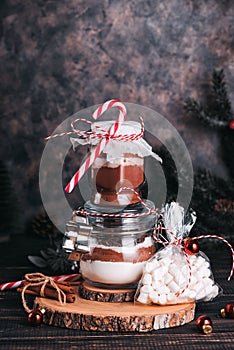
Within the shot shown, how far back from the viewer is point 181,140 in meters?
1.92

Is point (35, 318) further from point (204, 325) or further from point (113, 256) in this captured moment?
point (204, 325)

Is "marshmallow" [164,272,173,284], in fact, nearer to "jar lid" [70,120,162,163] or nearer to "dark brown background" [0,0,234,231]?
"jar lid" [70,120,162,163]

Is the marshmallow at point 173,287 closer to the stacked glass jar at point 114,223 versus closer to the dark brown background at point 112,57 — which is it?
the stacked glass jar at point 114,223

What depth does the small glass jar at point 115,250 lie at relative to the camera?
123cm

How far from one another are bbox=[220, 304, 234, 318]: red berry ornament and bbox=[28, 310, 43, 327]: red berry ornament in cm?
35

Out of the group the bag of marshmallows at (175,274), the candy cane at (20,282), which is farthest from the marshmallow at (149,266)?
the candy cane at (20,282)

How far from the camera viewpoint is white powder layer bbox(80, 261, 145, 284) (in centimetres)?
122

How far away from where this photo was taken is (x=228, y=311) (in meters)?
1.21

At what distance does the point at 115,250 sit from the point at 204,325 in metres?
0.22

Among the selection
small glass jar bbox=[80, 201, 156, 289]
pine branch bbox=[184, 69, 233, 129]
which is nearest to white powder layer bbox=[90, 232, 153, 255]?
small glass jar bbox=[80, 201, 156, 289]

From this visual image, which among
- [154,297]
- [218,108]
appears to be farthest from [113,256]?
[218,108]

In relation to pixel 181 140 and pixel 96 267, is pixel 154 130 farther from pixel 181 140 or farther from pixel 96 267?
pixel 96 267

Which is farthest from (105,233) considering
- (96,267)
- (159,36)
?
(159,36)

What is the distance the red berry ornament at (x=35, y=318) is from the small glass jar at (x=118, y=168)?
25 cm
